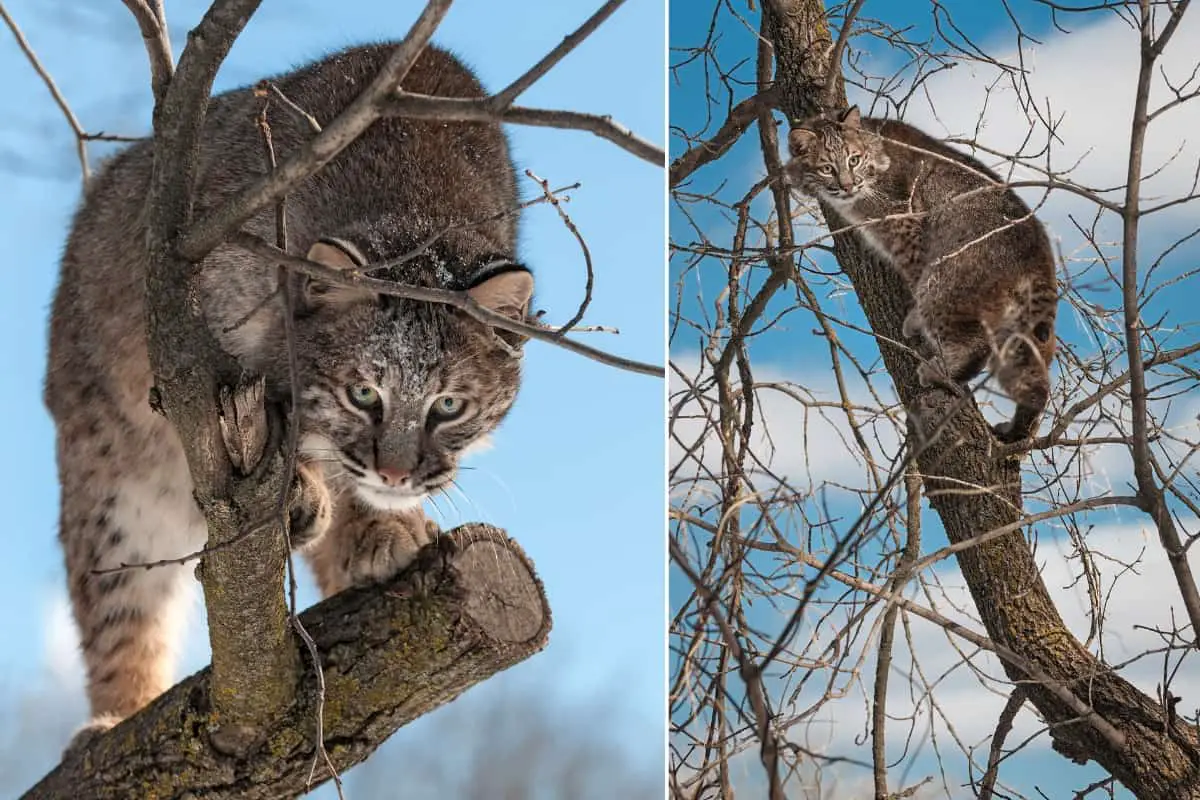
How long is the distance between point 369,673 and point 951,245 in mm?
1415

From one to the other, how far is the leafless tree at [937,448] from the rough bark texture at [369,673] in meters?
0.42

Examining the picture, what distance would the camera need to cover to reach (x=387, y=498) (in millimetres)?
2051

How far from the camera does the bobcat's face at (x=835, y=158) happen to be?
273 centimetres

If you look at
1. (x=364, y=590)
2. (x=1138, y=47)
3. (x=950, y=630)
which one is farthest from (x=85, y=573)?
(x=1138, y=47)

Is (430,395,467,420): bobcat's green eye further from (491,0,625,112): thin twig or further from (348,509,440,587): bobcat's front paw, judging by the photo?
(491,0,625,112): thin twig

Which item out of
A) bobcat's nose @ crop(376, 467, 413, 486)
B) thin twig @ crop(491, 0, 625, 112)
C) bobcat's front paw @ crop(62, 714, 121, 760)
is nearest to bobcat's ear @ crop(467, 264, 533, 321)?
bobcat's nose @ crop(376, 467, 413, 486)

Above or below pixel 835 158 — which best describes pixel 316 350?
below

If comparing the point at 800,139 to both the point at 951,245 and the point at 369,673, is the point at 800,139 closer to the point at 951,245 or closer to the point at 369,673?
the point at 951,245

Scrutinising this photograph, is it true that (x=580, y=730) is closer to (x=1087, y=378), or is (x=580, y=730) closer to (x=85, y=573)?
(x=85, y=573)

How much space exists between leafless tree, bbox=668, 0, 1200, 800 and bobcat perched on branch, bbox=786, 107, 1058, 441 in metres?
0.05

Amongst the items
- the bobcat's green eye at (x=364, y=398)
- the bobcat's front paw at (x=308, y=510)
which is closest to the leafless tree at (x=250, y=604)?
the bobcat's front paw at (x=308, y=510)

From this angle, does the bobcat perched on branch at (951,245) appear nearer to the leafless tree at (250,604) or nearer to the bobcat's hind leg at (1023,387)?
the bobcat's hind leg at (1023,387)

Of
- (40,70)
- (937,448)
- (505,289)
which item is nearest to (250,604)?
(505,289)

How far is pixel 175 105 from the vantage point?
1.51 m
